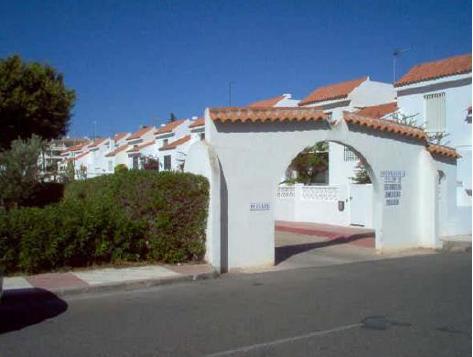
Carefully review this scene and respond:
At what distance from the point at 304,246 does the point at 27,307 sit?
9577 mm

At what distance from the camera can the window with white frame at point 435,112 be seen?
84.5 feet

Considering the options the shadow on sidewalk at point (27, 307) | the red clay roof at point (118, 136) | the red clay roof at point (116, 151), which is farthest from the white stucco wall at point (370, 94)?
the red clay roof at point (118, 136)

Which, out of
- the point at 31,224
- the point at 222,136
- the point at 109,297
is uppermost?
the point at 222,136

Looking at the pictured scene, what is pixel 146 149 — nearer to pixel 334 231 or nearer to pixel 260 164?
pixel 334 231

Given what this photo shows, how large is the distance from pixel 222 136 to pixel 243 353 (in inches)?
260

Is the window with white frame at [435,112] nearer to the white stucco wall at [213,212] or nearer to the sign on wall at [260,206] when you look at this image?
the sign on wall at [260,206]

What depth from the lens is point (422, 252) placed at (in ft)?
49.6

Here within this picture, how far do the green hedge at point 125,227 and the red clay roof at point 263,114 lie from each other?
4.69 ft

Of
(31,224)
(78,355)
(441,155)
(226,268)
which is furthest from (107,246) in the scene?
(441,155)

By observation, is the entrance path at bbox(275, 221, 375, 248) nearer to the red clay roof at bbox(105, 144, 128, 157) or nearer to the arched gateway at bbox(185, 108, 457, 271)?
the arched gateway at bbox(185, 108, 457, 271)

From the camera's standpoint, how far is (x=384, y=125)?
14.6 m

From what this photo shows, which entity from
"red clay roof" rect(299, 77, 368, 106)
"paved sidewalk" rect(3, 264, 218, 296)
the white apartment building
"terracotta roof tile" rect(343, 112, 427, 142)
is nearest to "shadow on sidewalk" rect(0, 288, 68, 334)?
"paved sidewalk" rect(3, 264, 218, 296)

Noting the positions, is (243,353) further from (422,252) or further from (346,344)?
(422,252)

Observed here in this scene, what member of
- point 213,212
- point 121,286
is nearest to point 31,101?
point 213,212
